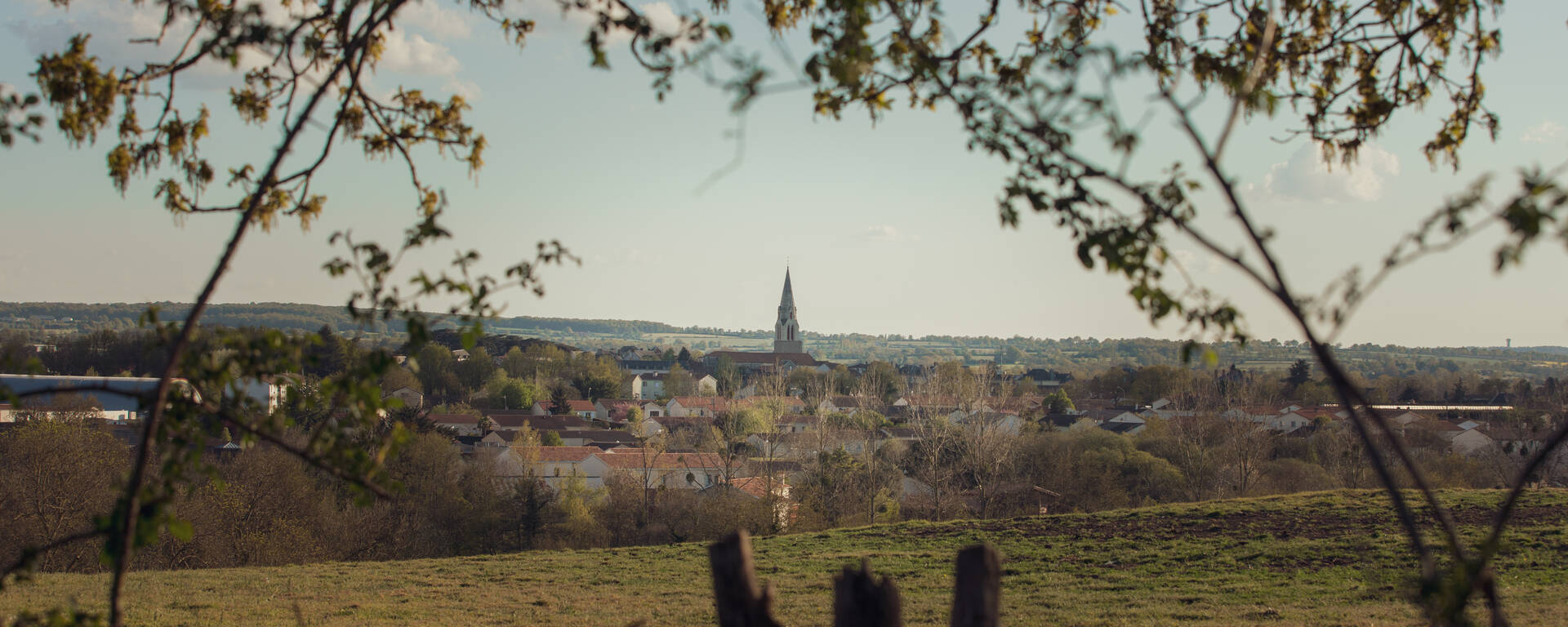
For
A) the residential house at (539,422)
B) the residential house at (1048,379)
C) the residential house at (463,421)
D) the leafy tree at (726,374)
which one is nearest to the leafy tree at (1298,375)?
the residential house at (1048,379)

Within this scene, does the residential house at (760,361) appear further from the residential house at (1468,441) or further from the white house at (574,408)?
the residential house at (1468,441)

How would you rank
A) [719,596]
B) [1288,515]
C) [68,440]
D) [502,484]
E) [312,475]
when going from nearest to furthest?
[719,596] < [1288,515] < [68,440] < [312,475] < [502,484]

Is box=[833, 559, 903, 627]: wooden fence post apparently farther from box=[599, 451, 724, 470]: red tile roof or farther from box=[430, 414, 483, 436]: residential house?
box=[430, 414, 483, 436]: residential house

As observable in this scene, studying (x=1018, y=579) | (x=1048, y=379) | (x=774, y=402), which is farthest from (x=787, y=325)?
→ (x=1018, y=579)

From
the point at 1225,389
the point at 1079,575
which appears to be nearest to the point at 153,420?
the point at 1079,575

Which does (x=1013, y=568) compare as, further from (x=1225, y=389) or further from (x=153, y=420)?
(x=1225, y=389)

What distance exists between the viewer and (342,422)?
3.04m

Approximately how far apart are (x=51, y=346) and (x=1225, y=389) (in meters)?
80.0

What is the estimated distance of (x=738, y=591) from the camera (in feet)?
8.66

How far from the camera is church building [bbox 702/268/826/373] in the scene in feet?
440

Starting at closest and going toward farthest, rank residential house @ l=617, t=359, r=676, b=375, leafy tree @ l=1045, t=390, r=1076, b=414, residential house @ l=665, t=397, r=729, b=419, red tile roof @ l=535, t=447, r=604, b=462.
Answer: red tile roof @ l=535, t=447, r=604, b=462, leafy tree @ l=1045, t=390, r=1076, b=414, residential house @ l=665, t=397, r=729, b=419, residential house @ l=617, t=359, r=676, b=375

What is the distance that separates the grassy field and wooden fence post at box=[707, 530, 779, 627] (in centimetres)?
924

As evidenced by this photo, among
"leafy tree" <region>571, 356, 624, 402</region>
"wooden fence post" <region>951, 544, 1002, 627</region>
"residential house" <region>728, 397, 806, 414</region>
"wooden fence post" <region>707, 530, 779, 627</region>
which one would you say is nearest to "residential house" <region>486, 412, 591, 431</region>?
"residential house" <region>728, 397, 806, 414</region>

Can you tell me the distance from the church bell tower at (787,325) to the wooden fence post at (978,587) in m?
140
